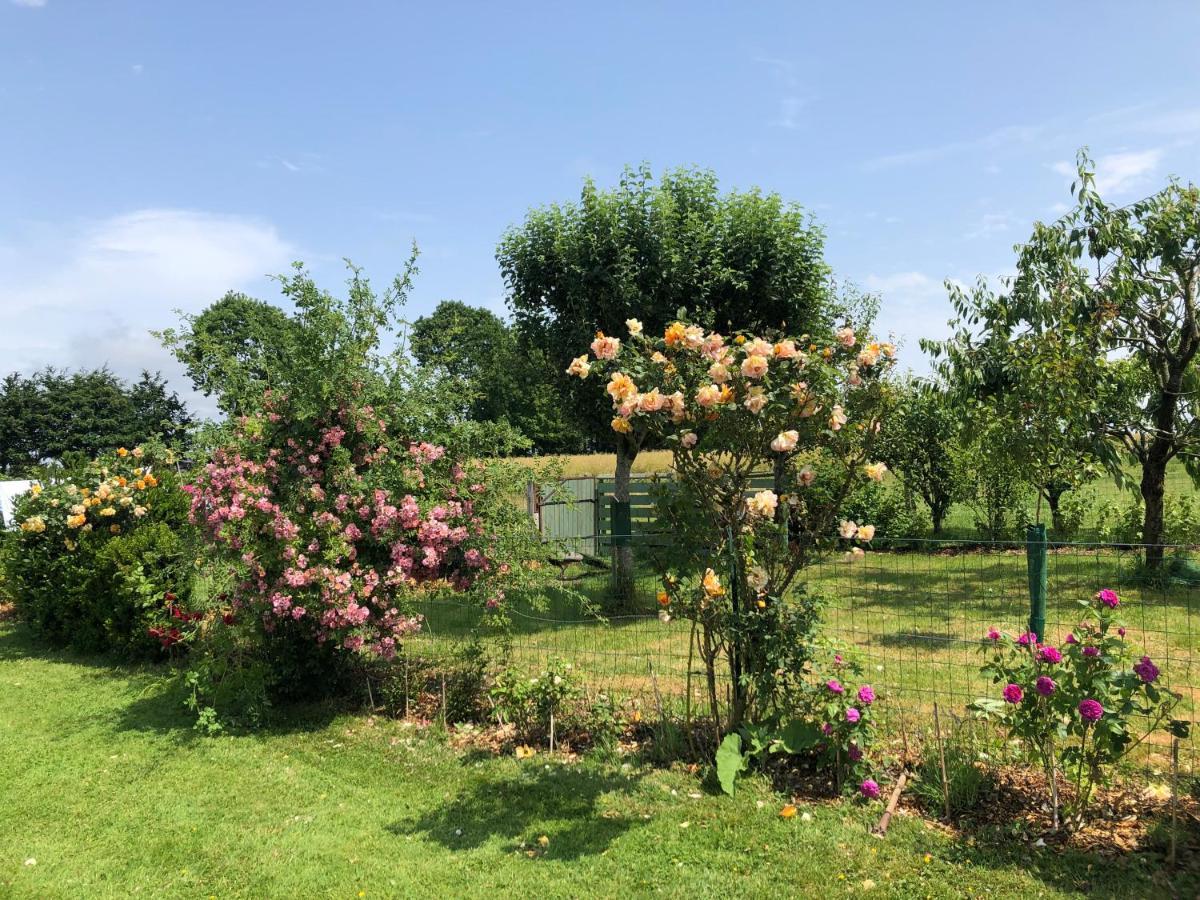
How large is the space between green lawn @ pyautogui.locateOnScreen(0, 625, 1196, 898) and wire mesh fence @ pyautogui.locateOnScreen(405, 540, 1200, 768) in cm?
79

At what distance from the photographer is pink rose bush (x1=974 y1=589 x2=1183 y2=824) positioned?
3.15 metres

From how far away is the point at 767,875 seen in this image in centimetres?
318

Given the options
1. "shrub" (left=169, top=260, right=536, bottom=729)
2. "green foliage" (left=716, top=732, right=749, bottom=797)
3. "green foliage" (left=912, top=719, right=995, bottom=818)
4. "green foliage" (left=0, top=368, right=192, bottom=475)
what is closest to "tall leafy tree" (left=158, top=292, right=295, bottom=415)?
"shrub" (left=169, top=260, right=536, bottom=729)

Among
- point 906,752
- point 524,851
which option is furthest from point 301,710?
point 906,752

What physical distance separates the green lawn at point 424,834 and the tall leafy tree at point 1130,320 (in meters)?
7.23

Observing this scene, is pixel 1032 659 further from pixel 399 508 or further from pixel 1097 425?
pixel 1097 425

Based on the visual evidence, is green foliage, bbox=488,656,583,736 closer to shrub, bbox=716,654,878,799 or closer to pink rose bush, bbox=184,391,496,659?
pink rose bush, bbox=184,391,496,659

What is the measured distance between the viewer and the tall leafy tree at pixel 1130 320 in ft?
31.2

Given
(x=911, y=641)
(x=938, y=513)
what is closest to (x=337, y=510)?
(x=911, y=641)

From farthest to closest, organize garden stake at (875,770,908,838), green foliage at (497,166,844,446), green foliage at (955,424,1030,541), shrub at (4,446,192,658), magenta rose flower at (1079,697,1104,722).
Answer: green foliage at (955,424,1030,541) → green foliage at (497,166,844,446) → shrub at (4,446,192,658) → garden stake at (875,770,908,838) → magenta rose flower at (1079,697,1104,722)

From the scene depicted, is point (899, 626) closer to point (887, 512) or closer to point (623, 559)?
point (623, 559)

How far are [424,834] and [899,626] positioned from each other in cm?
549

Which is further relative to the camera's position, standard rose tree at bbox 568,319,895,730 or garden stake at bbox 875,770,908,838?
standard rose tree at bbox 568,319,895,730

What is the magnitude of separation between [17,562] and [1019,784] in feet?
31.2
